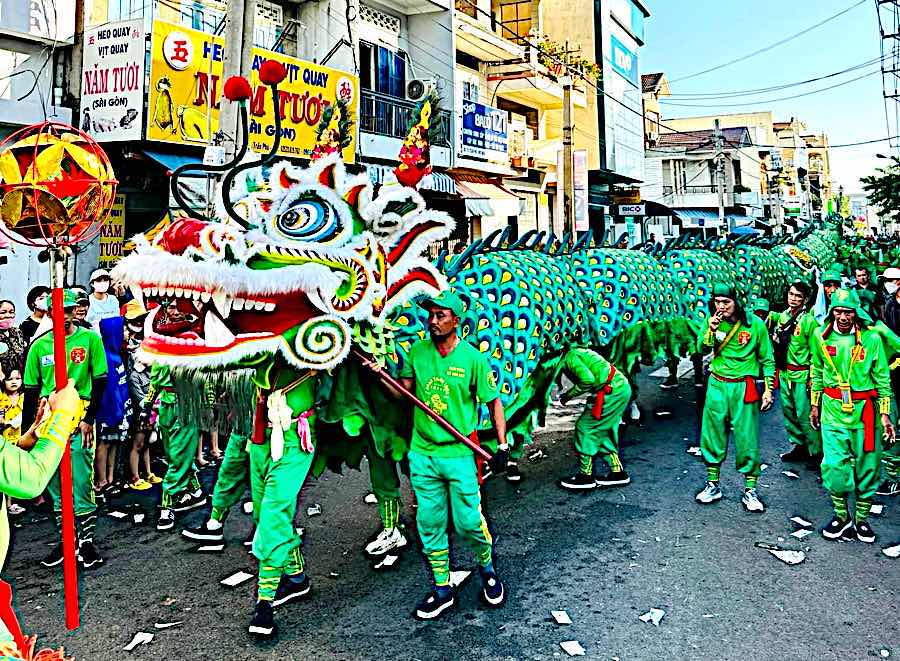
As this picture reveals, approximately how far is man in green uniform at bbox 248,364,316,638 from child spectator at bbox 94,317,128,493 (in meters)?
1.92

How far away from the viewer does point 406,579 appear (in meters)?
4.38

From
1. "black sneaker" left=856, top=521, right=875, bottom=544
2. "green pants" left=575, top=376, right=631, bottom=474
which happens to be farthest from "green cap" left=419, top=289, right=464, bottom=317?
"black sneaker" left=856, top=521, right=875, bottom=544

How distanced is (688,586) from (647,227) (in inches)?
1205

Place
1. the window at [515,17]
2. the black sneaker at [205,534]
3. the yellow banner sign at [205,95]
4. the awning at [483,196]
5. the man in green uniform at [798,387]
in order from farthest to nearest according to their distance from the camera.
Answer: the window at [515,17] → the awning at [483,196] → the yellow banner sign at [205,95] → the man in green uniform at [798,387] → the black sneaker at [205,534]

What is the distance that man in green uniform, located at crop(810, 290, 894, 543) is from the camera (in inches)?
190

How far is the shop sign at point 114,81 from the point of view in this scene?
9875 millimetres

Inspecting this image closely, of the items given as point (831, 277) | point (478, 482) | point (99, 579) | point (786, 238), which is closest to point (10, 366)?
point (99, 579)

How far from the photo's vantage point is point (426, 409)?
3.95 meters

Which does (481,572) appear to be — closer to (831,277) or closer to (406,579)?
(406,579)

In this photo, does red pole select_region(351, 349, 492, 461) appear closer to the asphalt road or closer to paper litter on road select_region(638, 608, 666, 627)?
the asphalt road

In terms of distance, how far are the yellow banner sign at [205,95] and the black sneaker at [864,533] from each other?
251 inches

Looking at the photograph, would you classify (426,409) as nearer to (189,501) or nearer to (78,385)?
(78,385)

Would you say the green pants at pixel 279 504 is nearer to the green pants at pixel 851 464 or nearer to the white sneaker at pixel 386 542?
the white sneaker at pixel 386 542

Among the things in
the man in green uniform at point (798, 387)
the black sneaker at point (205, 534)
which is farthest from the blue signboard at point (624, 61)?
the black sneaker at point (205, 534)
